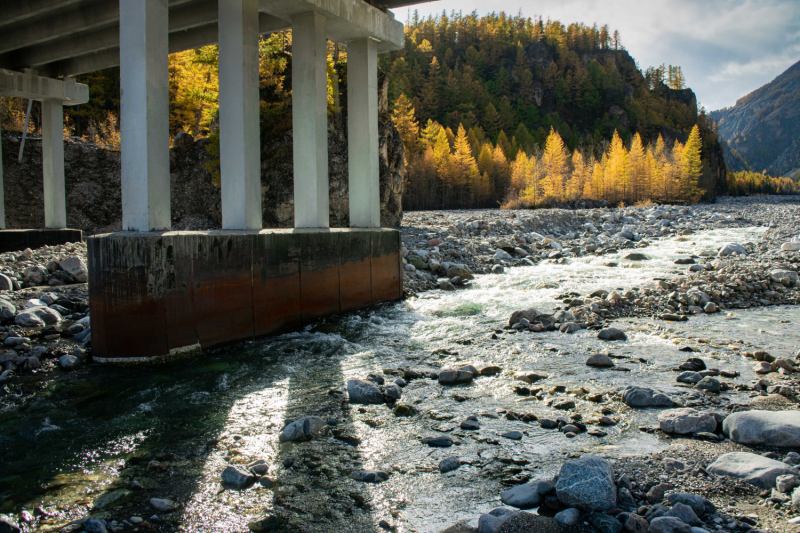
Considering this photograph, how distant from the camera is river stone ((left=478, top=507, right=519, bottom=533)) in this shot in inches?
111

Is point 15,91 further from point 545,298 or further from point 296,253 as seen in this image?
point 545,298

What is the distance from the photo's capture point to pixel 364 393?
17.0 ft

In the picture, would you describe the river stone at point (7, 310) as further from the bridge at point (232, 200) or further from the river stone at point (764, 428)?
the river stone at point (764, 428)

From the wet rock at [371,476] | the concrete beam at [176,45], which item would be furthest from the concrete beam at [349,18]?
the wet rock at [371,476]

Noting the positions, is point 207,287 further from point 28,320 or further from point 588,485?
point 588,485

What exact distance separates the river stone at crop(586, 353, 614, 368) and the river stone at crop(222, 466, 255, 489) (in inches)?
171

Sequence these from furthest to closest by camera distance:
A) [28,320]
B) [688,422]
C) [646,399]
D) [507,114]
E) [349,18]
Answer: [507,114] → [349,18] → [28,320] → [646,399] → [688,422]

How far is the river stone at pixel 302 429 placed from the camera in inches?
168

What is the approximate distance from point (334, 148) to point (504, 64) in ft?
470

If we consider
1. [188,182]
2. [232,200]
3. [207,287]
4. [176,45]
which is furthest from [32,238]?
[207,287]

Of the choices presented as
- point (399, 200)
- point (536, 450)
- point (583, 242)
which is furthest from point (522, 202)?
point (536, 450)

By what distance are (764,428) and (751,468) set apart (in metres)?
0.69

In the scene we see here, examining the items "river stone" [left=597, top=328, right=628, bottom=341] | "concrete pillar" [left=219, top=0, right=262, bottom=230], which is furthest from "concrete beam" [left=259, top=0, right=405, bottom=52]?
"river stone" [left=597, top=328, right=628, bottom=341]

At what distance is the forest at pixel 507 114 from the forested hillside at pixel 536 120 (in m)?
0.26
